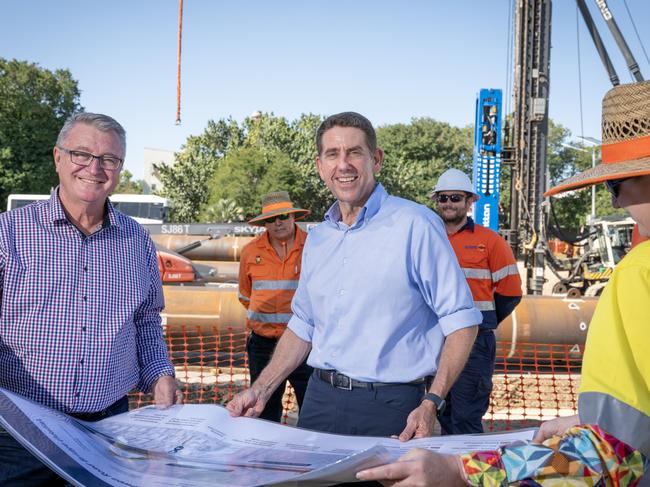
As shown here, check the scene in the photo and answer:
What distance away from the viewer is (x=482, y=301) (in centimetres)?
532

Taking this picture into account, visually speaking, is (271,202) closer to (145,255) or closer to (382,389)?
(145,255)

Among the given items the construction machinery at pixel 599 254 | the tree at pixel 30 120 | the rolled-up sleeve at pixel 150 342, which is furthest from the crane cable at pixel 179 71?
the tree at pixel 30 120

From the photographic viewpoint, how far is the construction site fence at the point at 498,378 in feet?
22.8

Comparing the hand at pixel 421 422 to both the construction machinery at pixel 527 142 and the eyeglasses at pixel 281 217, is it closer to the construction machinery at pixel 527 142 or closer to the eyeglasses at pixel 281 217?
the eyeglasses at pixel 281 217

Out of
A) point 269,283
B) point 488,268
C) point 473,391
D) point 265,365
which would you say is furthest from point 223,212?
point 473,391

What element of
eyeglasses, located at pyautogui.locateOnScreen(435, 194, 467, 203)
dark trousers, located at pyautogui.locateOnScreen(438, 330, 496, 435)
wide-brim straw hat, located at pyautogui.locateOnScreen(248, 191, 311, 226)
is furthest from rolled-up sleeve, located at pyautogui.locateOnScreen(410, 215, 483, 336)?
wide-brim straw hat, located at pyautogui.locateOnScreen(248, 191, 311, 226)

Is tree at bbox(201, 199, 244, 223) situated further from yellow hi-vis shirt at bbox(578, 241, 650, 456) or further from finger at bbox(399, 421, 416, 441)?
yellow hi-vis shirt at bbox(578, 241, 650, 456)

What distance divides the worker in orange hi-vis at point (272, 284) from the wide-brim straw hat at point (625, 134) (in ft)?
13.5

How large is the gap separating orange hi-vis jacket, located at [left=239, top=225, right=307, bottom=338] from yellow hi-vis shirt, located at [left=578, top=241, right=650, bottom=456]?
4.27 meters

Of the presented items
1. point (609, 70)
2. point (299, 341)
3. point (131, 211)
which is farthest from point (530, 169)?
point (131, 211)

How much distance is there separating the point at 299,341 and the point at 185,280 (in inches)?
521

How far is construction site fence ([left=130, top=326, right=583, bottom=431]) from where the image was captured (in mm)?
6945

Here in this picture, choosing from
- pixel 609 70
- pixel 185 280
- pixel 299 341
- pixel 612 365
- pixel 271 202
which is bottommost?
pixel 185 280

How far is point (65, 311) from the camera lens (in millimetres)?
2406
